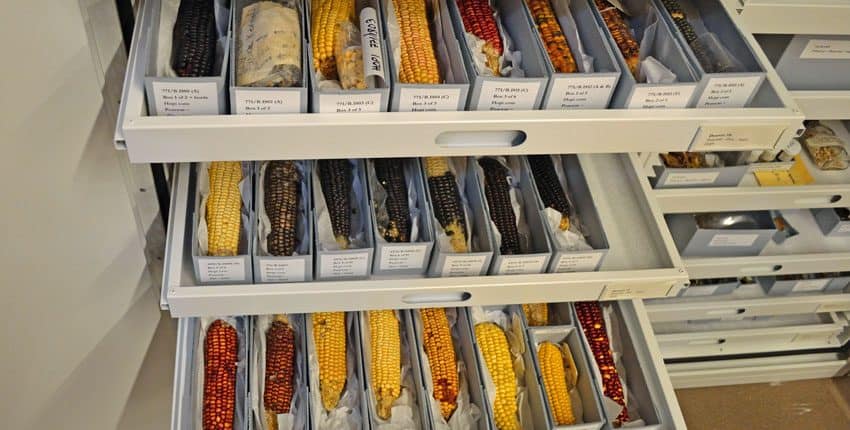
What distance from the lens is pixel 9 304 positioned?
53.2 inches

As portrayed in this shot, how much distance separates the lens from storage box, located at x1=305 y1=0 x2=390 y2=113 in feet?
3.78

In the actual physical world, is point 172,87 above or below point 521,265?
above

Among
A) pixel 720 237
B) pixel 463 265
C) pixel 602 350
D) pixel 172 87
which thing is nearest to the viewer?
pixel 172 87

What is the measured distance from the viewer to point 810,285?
8.38ft

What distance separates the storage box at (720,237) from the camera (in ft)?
7.29

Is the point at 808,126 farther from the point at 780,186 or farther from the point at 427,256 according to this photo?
the point at 427,256

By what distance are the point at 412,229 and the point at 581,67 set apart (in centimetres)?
45

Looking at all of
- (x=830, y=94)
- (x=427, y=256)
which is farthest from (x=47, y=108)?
(x=830, y=94)

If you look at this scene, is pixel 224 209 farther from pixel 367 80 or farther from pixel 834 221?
pixel 834 221

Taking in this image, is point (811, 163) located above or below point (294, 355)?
above

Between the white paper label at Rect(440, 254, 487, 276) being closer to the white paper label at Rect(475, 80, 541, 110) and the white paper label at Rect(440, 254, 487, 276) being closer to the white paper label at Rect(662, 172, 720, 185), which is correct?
the white paper label at Rect(475, 80, 541, 110)

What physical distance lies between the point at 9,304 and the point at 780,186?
1.95 meters

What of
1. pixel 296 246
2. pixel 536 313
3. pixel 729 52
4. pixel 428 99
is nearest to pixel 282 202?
pixel 296 246

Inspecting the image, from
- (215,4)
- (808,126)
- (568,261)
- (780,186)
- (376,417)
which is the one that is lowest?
(376,417)
